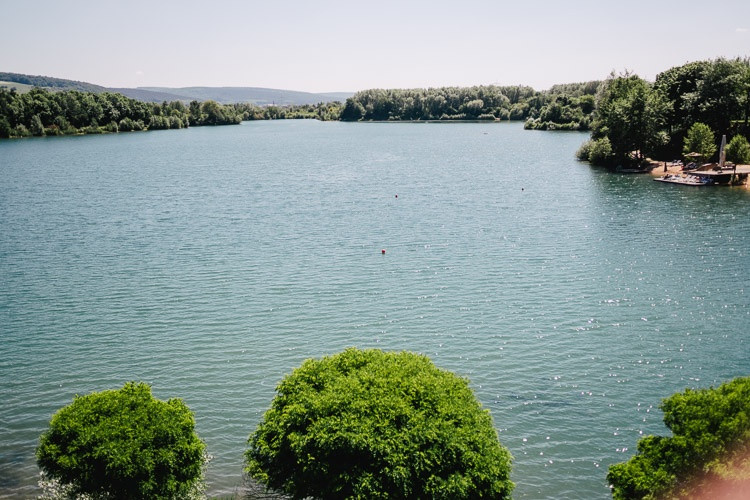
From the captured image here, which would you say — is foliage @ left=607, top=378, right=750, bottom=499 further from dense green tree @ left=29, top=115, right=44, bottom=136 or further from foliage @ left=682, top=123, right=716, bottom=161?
dense green tree @ left=29, top=115, right=44, bottom=136

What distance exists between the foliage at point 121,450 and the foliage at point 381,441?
2.30 m

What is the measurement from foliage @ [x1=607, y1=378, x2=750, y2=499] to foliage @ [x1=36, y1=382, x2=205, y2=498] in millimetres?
12406

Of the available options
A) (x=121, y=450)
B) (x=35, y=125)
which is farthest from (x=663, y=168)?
(x=35, y=125)

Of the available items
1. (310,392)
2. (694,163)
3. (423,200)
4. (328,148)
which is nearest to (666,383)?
(310,392)

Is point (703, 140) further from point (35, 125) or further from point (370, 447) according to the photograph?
point (35, 125)

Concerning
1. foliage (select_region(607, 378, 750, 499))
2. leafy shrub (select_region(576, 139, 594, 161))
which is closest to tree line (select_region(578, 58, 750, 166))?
leafy shrub (select_region(576, 139, 594, 161))

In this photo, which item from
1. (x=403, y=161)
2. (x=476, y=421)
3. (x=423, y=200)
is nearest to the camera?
(x=476, y=421)

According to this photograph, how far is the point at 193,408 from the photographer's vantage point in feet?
83.8

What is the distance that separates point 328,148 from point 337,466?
443 feet

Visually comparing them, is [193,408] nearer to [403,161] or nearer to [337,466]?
[337,466]

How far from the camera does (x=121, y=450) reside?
15.8m

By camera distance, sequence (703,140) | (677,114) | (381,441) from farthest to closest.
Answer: (677,114), (703,140), (381,441)

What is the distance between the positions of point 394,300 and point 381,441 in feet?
73.1

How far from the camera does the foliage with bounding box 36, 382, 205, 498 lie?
1583cm
